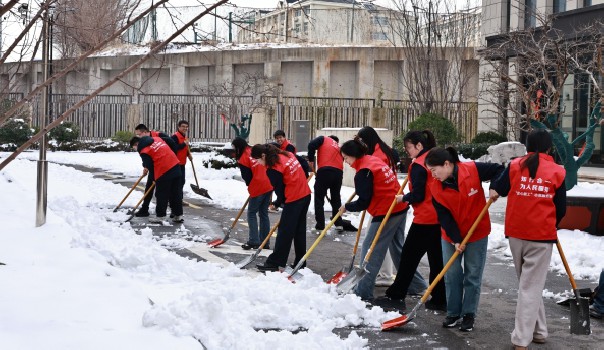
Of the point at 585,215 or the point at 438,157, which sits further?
the point at 585,215

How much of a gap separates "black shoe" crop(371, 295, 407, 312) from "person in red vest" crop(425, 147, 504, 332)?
3.40 ft

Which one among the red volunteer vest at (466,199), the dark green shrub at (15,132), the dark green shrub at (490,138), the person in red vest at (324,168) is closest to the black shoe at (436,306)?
the red volunteer vest at (466,199)

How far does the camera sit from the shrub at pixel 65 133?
35.6m

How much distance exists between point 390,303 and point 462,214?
1.70 m

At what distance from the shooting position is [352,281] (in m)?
7.94

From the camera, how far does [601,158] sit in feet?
80.5

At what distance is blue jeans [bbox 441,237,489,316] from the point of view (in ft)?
22.7

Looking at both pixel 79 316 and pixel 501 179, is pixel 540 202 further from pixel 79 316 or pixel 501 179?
pixel 79 316

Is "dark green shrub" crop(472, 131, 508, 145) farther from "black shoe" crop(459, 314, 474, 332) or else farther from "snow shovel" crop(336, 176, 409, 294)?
"black shoe" crop(459, 314, 474, 332)

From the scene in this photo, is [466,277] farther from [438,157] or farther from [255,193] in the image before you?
[255,193]

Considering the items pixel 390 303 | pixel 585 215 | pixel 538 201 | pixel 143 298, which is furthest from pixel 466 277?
pixel 585 215

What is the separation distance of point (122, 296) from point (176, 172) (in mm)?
7372

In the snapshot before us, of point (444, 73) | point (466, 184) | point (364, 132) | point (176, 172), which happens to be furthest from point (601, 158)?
point (466, 184)

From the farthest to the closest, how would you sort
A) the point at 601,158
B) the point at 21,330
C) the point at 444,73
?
1. the point at 444,73
2. the point at 601,158
3. the point at 21,330
